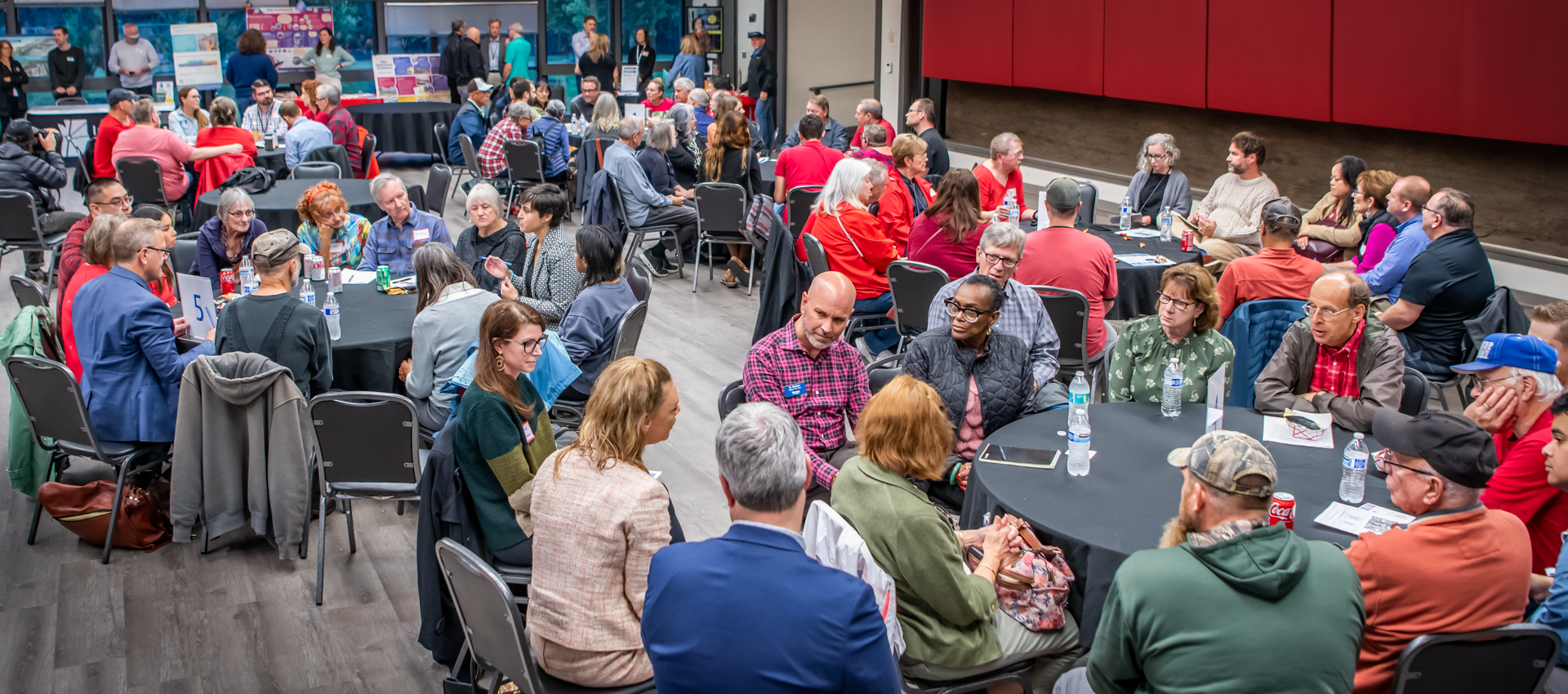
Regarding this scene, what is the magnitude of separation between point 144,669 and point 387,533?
3.75ft

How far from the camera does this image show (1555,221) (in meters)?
7.69

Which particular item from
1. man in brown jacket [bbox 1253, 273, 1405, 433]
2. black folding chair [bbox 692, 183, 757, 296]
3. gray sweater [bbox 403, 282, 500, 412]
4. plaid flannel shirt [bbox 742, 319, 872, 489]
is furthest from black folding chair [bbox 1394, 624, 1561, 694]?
black folding chair [bbox 692, 183, 757, 296]

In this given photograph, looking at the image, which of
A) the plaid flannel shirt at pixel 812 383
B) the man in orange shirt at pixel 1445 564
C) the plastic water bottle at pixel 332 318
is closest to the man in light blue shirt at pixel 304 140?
the plastic water bottle at pixel 332 318

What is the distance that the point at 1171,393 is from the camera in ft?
12.1

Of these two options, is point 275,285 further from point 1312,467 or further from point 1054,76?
point 1054,76

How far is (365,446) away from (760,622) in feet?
8.16

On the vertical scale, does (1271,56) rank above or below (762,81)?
below

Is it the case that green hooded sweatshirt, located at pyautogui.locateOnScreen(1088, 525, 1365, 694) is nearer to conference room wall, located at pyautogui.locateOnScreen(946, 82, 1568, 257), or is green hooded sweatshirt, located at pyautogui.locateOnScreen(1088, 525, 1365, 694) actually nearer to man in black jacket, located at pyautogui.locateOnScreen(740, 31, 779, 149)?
conference room wall, located at pyautogui.locateOnScreen(946, 82, 1568, 257)

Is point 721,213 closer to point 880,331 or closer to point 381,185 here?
point 880,331

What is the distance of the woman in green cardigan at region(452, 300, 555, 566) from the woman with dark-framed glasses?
4.27 ft

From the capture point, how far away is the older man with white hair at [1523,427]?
9.89ft

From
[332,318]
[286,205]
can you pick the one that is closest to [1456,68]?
[332,318]

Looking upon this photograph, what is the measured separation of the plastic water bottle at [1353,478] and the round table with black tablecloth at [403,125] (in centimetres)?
1214

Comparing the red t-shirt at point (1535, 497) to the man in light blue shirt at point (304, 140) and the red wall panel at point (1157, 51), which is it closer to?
the red wall panel at point (1157, 51)
